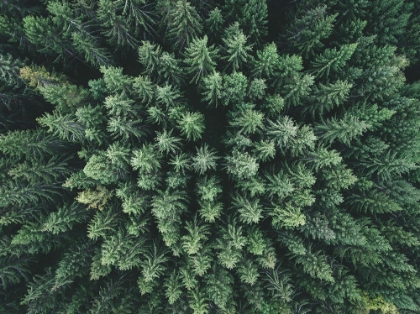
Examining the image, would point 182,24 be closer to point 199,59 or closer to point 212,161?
point 199,59

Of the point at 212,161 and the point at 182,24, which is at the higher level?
the point at 182,24

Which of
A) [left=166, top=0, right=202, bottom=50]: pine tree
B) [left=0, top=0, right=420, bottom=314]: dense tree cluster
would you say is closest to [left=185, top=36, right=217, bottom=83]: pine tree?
[left=0, top=0, right=420, bottom=314]: dense tree cluster

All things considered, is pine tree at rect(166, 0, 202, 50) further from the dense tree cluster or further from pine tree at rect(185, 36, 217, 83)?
pine tree at rect(185, 36, 217, 83)

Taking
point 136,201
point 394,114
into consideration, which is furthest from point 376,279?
point 136,201

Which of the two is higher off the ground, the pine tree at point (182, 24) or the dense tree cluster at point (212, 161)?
the pine tree at point (182, 24)

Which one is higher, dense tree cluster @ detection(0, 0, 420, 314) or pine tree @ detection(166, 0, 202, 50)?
pine tree @ detection(166, 0, 202, 50)

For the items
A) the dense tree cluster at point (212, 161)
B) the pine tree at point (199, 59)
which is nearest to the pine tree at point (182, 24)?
the dense tree cluster at point (212, 161)

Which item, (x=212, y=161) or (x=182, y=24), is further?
(x=212, y=161)

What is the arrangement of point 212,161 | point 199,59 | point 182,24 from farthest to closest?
point 212,161 < point 182,24 < point 199,59

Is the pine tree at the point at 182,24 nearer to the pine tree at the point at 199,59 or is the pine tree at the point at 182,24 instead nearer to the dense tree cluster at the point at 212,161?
the dense tree cluster at the point at 212,161

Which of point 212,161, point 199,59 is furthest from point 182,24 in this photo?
point 212,161
